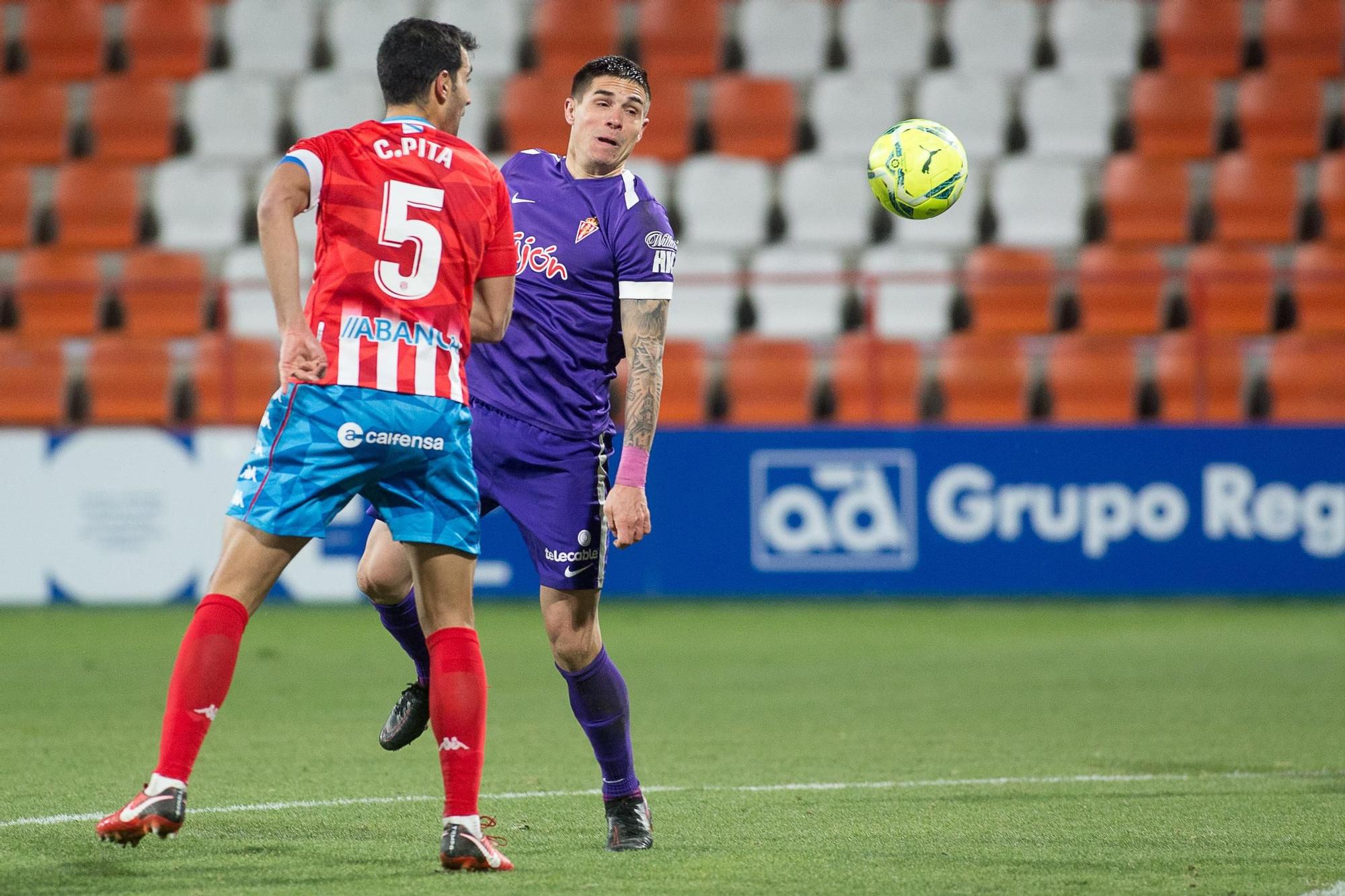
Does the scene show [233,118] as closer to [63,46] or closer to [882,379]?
[63,46]

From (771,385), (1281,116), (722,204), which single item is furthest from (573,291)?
(1281,116)

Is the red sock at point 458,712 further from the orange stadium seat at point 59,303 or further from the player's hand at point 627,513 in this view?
the orange stadium seat at point 59,303

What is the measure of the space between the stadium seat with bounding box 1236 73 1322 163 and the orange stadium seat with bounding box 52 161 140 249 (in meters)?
9.12

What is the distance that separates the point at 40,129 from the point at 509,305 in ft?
37.8

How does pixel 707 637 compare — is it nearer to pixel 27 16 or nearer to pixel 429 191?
pixel 429 191

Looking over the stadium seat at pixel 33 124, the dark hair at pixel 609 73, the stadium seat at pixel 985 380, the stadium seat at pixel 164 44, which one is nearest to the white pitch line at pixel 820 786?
the dark hair at pixel 609 73

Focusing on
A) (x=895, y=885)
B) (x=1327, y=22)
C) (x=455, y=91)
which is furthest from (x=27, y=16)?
(x=895, y=885)

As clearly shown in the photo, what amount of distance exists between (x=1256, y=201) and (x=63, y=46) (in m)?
10.1

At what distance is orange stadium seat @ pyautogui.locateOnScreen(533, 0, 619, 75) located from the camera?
15.1m

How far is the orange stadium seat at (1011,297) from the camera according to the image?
522 inches

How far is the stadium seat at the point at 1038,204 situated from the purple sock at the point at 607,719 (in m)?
9.91

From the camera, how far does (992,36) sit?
1516 cm

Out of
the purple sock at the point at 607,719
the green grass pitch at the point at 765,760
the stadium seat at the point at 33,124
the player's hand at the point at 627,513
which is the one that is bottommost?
the green grass pitch at the point at 765,760

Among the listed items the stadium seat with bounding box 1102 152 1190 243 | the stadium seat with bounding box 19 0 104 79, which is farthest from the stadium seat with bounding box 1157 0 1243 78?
the stadium seat with bounding box 19 0 104 79
